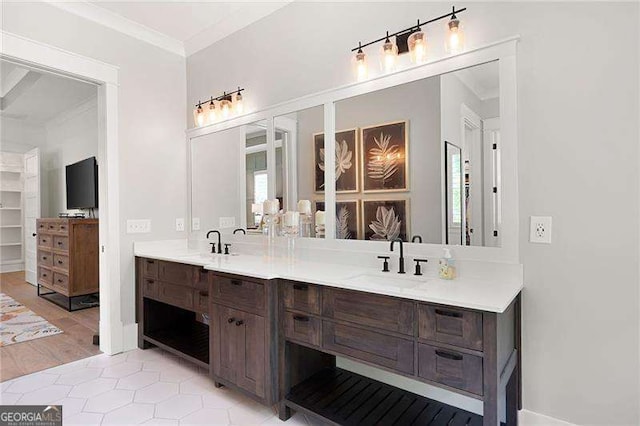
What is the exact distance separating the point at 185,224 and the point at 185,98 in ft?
4.18

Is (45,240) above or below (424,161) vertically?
below

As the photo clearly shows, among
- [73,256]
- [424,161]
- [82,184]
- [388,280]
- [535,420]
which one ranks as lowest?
[535,420]

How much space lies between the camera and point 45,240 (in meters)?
4.93

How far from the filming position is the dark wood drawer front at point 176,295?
104 inches

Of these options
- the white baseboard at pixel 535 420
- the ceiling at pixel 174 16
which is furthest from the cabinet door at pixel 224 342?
the ceiling at pixel 174 16

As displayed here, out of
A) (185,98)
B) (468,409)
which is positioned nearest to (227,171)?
(185,98)

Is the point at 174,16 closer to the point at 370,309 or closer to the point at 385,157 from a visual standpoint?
the point at 385,157

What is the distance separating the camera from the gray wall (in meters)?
1.52

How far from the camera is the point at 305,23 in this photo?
102 inches

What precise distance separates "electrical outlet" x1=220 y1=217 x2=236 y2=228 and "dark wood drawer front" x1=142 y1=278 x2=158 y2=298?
730 millimetres

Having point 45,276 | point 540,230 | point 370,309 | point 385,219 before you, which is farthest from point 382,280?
point 45,276

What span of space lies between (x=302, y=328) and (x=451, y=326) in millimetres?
800

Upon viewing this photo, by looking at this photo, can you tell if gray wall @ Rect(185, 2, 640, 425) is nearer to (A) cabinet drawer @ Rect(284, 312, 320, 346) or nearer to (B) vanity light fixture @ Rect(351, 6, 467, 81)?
(B) vanity light fixture @ Rect(351, 6, 467, 81)

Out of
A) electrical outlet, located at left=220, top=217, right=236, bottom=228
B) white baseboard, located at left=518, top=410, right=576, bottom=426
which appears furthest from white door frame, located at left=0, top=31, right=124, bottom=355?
white baseboard, located at left=518, top=410, right=576, bottom=426
